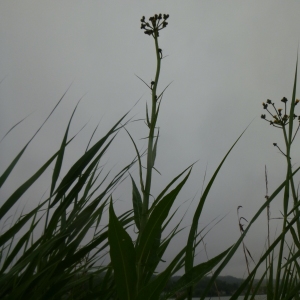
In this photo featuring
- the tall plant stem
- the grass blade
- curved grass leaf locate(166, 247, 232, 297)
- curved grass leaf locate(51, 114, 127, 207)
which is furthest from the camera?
curved grass leaf locate(51, 114, 127, 207)

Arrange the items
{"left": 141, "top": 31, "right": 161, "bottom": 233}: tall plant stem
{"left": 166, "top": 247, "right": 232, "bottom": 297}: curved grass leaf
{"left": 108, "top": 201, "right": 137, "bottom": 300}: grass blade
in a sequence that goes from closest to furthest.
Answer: {"left": 108, "top": 201, "right": 137, "bottom": 300}: grass blade
{"left": 166, "top": 247, "right": 232, "bottom": 297}: curved grass leaf
{"left": 141, "top": 31, "right": 161, "bottom": 233}: tall plant stem

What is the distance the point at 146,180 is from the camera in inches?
45.1

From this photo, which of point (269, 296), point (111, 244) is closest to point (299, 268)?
point (269, 296)

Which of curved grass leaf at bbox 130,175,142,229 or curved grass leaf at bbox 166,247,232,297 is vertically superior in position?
curved grass leaf at bbox 130,175,142,229

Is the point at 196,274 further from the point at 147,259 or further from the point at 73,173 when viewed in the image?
the point at 73,173

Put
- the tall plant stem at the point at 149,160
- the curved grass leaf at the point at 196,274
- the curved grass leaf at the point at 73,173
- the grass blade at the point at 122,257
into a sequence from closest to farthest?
1. the grass blade at the point at 122,257
2. the curved grass leaf at the point at 196,274
3. the tall plant stem at the point at 149,160
4. the curved grass leaf at the point at 73,173

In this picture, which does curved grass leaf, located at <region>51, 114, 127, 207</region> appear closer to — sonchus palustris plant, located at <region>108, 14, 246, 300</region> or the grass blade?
sonchus palustris plant, located at <region>108, 14, 246, 300</region>

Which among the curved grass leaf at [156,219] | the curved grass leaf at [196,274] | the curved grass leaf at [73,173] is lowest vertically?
the curved grass leaf at [196,274]

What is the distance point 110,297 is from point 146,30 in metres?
1.08

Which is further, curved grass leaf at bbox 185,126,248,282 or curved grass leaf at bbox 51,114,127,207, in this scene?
curved grass leaf at bbox 51,114,127,207

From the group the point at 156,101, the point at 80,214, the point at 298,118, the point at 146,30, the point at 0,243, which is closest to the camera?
the point at 0,243

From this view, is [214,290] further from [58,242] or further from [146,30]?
[146,30]

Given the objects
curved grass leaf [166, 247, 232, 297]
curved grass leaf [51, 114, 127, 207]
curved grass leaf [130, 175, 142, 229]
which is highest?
curved grass leaf [51, 114, 127, 207]

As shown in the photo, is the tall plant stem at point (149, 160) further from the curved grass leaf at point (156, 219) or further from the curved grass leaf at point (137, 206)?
the curved grass leaf at point (156, 219)
